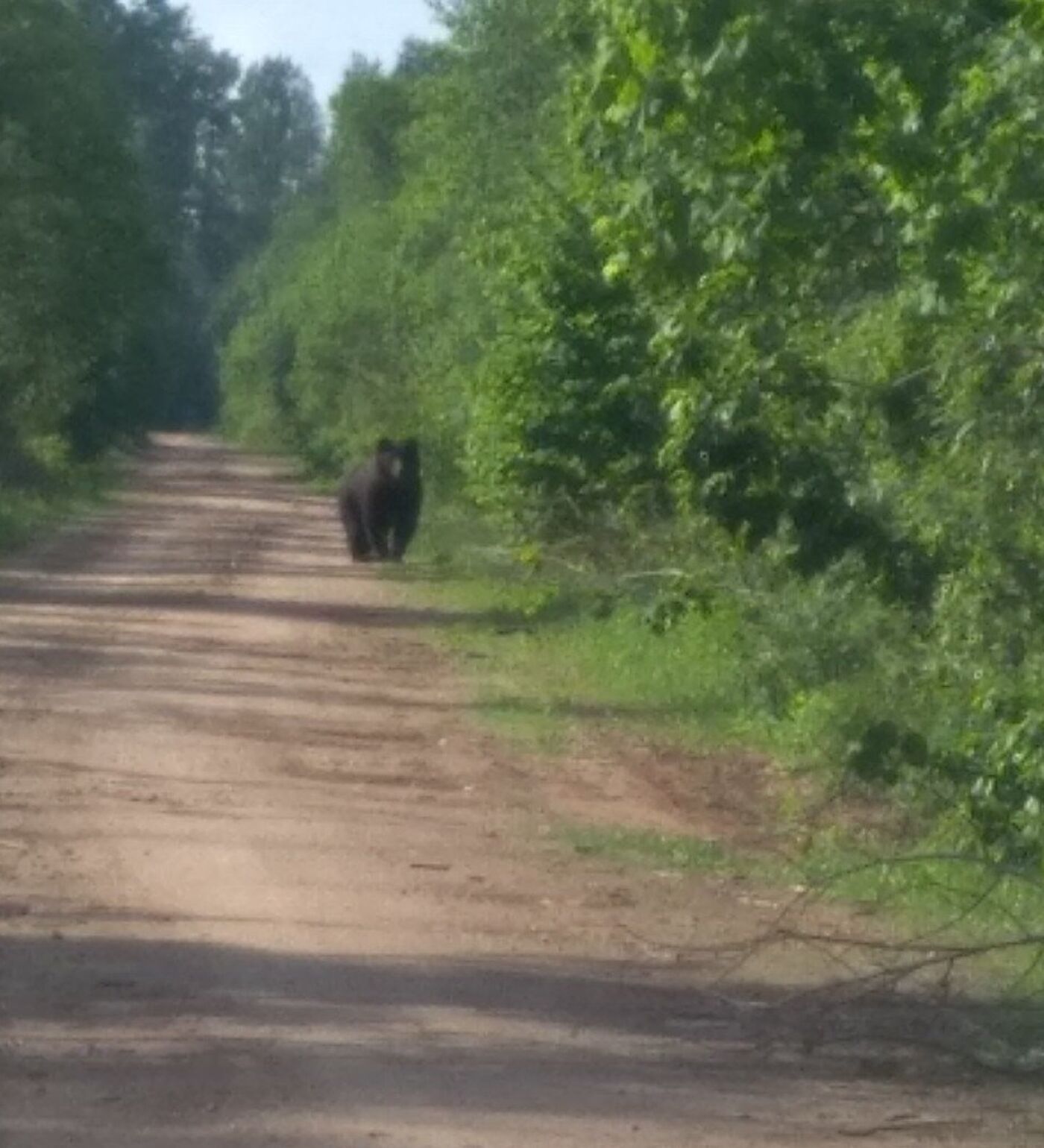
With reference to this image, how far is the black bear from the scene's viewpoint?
4022cm

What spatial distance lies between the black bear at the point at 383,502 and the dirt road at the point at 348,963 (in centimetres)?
1629

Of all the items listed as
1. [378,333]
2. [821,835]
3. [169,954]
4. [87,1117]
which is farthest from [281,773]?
[378,333]

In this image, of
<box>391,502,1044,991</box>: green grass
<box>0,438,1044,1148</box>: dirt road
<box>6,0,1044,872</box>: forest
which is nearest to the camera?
<box>0,438,1044,1148</box>: dirt road

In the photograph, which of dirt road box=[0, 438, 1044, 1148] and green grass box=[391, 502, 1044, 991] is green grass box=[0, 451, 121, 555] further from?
dirt road box=[0, 438, 1044, 1148]

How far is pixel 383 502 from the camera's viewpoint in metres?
40.9

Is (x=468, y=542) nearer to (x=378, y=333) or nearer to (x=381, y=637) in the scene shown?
(x=381, y=637)

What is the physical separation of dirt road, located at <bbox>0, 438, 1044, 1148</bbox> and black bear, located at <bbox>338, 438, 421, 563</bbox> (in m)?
16.3

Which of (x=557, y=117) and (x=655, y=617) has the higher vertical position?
(x=557, y=117)

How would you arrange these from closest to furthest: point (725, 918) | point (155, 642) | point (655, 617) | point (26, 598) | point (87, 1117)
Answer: point (87, 1117)
point (725, 918)
point (655, 617)
point (155, 642)
point (26, 598)

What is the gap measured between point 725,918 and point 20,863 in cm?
342

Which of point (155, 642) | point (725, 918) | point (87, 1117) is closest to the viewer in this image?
point (87, 1117)

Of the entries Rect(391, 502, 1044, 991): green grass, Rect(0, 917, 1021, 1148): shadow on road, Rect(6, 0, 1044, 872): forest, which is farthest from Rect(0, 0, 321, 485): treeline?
Rect(0, 917, 1021, 1148): shadow on road

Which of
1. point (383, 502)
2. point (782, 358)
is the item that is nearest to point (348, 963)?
point (782, 358)

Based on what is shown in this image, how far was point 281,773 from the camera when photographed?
18.8 metres
